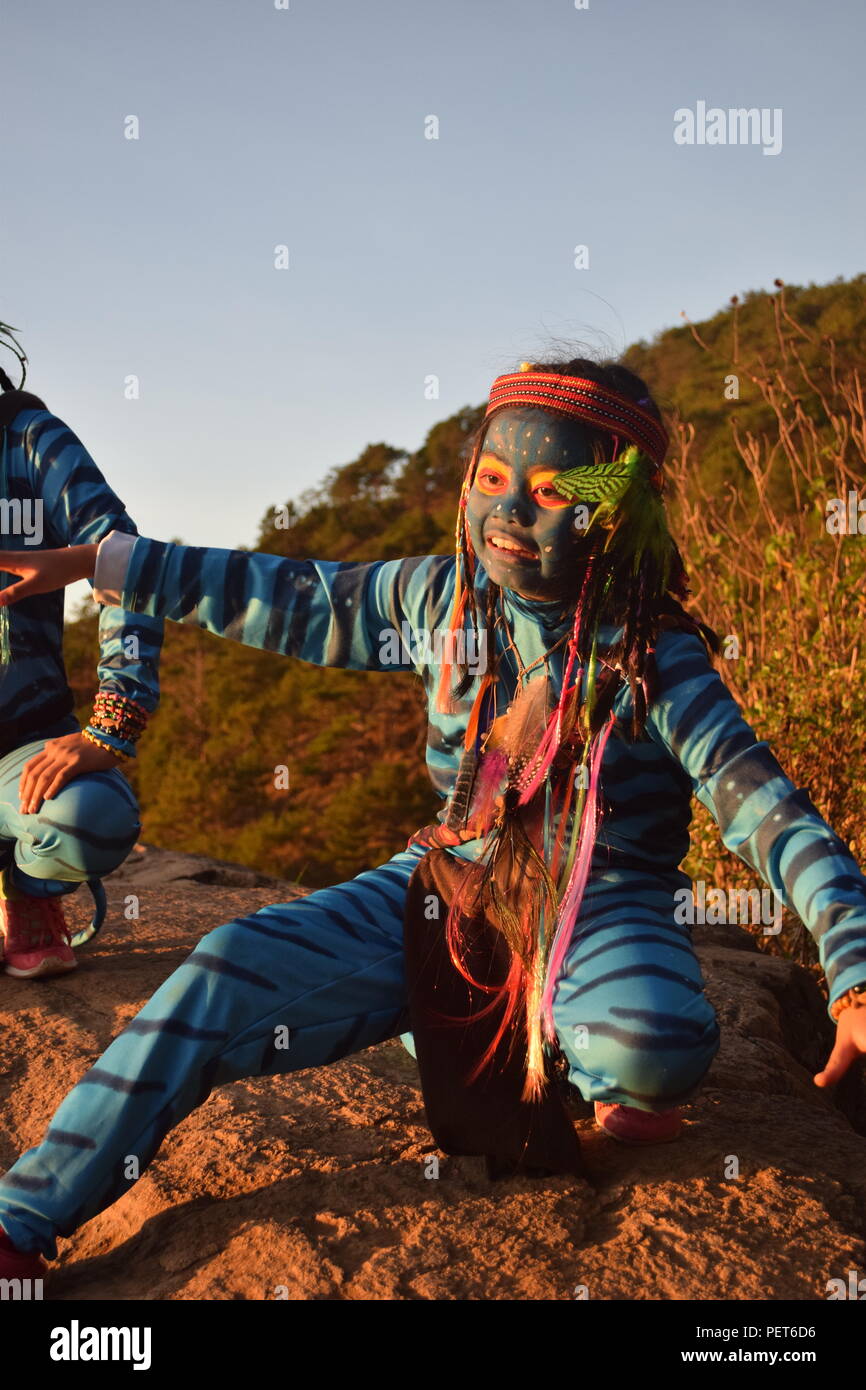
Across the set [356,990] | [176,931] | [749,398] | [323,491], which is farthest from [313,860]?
[749,398]

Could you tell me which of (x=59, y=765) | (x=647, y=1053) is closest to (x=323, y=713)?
(x=59, y=765)

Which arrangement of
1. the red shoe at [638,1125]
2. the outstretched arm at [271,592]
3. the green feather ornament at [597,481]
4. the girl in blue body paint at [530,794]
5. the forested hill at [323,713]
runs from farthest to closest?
the forested hill at [323,713], the outstretched arm at [271,592], the red shoe at [638,1125], the green feather ornament at [597,481], the girl in blue body paint at [530,794]

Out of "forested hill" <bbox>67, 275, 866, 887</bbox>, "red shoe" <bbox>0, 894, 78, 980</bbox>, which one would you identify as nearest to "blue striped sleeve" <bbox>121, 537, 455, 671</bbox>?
"red shoe" <bbox>0, 894, 78, 980</bbox>

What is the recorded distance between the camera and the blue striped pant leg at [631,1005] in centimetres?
192

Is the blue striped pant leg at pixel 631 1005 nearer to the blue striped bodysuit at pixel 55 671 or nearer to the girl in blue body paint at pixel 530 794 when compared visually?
the girl in blue body paint at pixel 530 794

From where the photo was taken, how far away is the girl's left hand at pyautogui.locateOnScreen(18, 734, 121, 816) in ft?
8.84

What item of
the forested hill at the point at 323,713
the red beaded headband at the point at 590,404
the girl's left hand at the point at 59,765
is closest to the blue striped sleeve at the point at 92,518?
the girl's left hand at the point at 59,765

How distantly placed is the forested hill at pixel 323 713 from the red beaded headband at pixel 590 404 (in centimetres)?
783

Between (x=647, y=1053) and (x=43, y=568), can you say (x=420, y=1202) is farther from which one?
(x=43, y=568)

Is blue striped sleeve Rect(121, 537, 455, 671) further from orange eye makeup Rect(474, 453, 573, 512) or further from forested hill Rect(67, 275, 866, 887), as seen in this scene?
forested hill Rect(67, 275, 866, 887)

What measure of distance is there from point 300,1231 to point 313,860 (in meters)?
9.95

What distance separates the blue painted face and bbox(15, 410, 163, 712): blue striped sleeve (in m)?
0.96

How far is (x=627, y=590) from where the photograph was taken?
208 centimetres
